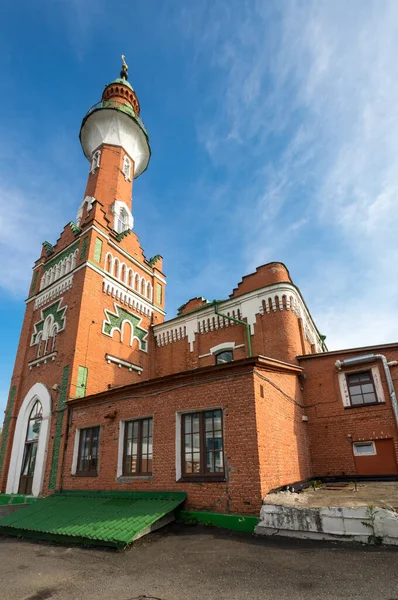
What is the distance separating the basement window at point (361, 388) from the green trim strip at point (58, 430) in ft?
36.8

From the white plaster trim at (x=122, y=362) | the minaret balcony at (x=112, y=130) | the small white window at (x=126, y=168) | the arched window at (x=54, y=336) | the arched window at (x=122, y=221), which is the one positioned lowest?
the white plaster trim at (x=122, y=362)

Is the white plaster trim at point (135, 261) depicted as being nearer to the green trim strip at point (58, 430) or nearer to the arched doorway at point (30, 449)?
the green trim strip at point (58, 430)

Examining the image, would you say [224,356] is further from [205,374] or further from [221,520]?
[221,520]

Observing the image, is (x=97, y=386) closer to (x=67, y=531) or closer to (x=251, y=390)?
(x=67, y=531)

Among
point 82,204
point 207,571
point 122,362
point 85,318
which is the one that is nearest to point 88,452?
point 122,362

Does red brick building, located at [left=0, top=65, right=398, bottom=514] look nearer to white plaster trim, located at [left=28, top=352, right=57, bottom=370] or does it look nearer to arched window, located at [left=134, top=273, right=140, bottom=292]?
white plaster trim, located at [left=28, top=352, right=57, bottom=370]

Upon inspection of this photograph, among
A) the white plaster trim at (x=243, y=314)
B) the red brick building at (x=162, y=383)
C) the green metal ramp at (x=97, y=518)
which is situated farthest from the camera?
the white plaster trim at (x=243, y=314)

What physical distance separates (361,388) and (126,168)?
2059cm

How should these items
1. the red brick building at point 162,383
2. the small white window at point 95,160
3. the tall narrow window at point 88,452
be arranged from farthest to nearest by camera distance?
the small white window at point 95,160, the tall narrow window at point 88,452, the red brick building at point 162,383

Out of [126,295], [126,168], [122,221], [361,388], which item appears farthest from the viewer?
[126,168]

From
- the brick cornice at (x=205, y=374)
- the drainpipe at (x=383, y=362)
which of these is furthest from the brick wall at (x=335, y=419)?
the brick cornice at (x=205, y=374)

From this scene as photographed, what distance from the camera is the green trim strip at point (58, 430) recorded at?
13030 millimetres

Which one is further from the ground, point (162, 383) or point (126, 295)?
point (126, 295)

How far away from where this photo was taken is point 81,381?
1492 cm
